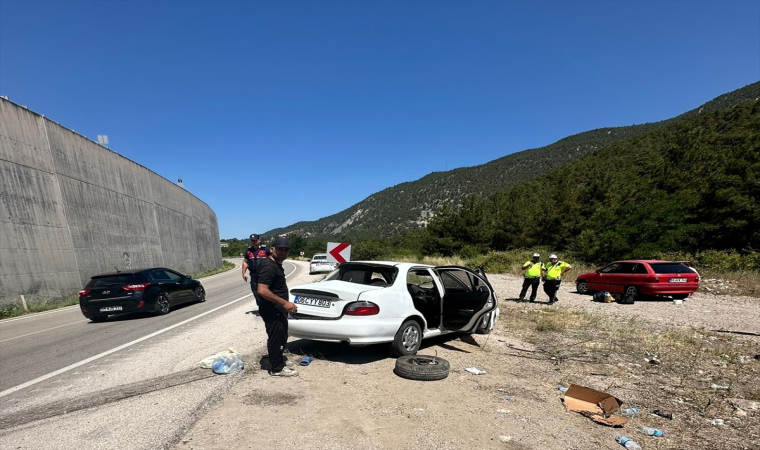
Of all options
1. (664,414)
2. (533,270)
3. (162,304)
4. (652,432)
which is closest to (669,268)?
(533,270)

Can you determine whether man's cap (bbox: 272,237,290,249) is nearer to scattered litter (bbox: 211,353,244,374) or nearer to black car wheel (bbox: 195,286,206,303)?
scattered litter (bbox: 211,353,244,374)

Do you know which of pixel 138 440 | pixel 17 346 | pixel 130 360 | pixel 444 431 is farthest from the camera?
pixel 17 346

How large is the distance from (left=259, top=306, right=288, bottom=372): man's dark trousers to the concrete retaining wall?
1500 centimetres

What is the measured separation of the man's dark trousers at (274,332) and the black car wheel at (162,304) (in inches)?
291

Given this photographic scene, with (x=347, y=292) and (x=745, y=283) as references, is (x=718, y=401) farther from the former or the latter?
(x=745, y=283)

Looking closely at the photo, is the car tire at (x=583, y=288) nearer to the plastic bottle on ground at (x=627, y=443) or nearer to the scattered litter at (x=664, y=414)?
the scattered litter at (x=664, y=414)

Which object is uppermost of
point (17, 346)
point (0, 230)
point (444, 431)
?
point (0, 230)

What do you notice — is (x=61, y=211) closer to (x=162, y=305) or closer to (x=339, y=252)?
(x=162, y=305)

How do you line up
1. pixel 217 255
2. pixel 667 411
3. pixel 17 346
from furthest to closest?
pixel 217 255 → pixel 17 346 → pixel 667 411

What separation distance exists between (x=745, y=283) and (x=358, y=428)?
17640 millimetres

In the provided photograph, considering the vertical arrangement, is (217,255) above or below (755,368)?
above

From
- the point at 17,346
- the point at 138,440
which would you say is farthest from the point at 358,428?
the point at 17,346

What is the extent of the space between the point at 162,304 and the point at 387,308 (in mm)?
8439

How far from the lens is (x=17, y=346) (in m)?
7.19
